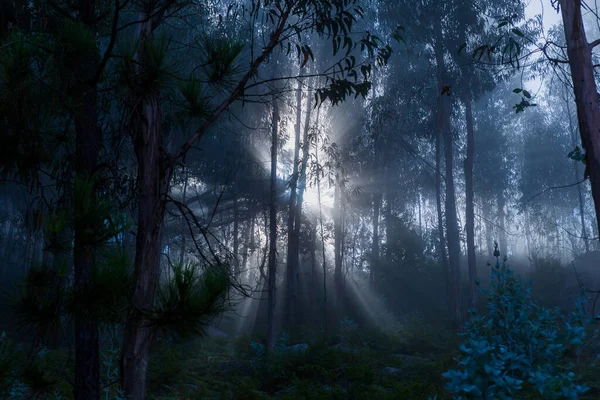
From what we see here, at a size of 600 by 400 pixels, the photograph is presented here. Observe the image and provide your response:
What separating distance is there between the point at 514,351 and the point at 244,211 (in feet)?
62.2

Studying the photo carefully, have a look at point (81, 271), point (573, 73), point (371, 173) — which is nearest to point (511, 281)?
point (573, 73)

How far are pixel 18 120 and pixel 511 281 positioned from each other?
146 inches

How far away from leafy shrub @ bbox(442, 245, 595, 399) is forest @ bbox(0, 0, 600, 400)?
2 cm

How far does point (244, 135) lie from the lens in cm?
1945

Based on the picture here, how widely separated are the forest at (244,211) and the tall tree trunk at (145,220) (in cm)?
1

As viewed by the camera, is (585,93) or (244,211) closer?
(585,93)

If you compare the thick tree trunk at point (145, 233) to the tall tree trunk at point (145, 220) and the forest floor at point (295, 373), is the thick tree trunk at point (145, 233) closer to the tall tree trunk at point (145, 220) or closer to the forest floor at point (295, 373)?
the tall tree trunk at point (145, 220)

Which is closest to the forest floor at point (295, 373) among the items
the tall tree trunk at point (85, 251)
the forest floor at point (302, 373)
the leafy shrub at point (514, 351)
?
the forest floor at point (302, 373)

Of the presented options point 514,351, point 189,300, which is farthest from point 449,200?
point 189,300

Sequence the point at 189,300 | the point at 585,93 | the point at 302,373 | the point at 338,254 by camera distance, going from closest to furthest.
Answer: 1. the point at 189,300
2. the point at 585,93
3. the point at 302,373
4. the point at 338,254

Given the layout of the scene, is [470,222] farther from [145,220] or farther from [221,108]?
[145,220]

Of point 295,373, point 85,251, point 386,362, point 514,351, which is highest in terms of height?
point 85,251

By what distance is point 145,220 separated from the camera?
3.34 meters

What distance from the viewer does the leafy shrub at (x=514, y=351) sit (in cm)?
275
